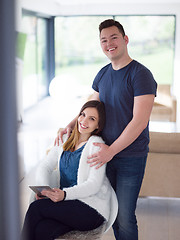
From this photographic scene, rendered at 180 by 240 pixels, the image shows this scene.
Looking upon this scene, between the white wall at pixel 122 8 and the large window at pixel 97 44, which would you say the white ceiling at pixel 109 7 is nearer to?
the white wall at pixel 122 8

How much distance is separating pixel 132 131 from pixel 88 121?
0.25 metres

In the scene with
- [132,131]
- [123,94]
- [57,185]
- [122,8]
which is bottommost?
[57,185]

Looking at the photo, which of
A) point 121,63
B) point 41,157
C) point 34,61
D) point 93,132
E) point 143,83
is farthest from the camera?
point 34,61

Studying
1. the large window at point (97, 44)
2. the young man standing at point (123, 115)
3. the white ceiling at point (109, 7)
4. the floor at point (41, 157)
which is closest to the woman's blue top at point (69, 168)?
the young man standing at point (123, 115)

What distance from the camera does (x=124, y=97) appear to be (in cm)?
153

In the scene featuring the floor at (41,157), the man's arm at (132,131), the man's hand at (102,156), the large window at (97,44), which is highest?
the large window at (97,44)

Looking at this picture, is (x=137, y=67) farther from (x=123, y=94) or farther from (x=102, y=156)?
(x=102, y=156)

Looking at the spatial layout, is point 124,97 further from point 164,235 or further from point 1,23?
point 164,235

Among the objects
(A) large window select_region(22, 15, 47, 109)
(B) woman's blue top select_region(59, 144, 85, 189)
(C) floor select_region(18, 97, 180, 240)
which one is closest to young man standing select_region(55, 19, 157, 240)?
(B) woman's blue top select_region(59, 144, 85, 189)

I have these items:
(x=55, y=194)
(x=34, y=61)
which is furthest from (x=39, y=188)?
(x=34, y=61)

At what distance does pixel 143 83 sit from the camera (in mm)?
1456

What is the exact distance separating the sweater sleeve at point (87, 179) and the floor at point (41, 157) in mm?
233

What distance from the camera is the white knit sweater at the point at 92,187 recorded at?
5.04ft

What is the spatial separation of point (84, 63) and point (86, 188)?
8.80 m
